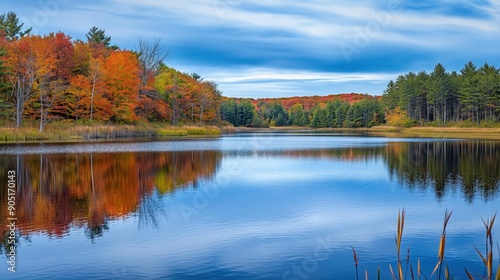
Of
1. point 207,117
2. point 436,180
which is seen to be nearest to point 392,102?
point 207,117

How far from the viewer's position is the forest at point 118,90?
1889 inches

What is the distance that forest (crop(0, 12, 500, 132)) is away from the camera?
47969 millimetres

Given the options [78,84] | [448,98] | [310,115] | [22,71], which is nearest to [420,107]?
[448,98]

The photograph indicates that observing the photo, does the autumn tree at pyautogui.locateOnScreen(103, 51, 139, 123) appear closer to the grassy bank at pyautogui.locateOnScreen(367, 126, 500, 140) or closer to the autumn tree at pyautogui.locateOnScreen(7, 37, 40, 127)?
the autumn tree at pyautogui.locateOnScreen(7, 37, 40, 127)

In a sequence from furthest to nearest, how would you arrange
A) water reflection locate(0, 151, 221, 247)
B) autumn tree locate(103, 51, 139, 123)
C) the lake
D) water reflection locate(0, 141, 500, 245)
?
autumn tree locate(103, 51, 139, 123) → water reflection locate(0, 141, 500, 245) → water reflection locate(0, 151, 221, 247) → the lake

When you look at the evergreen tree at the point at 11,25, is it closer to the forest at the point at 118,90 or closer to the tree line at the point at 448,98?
the forest at the point at 118,90

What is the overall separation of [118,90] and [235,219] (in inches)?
2003

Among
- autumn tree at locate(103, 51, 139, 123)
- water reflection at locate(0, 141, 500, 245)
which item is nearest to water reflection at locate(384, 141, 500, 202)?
water reflection at locate(0, 141, 500, 245)

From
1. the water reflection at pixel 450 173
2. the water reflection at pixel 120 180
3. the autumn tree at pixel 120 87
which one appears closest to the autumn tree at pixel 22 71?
the autumn tree at pixel 120 87

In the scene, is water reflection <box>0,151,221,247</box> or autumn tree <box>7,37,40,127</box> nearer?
water reflection <box>0,151,221,247</box>

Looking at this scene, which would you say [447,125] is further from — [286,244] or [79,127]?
[286,244]

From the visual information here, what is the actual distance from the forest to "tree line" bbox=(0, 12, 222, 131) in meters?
0.09

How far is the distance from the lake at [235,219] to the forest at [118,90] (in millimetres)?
26657

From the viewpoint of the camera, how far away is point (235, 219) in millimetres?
13062
